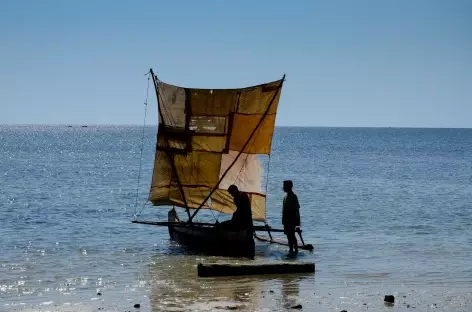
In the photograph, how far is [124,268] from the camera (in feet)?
66.8

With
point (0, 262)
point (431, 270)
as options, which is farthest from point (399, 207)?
point (0, 262)

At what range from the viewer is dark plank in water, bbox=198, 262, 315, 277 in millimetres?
17984

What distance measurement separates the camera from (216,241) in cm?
2234

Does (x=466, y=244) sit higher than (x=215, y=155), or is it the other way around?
(x=215, y=155)

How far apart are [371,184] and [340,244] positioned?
104 feet

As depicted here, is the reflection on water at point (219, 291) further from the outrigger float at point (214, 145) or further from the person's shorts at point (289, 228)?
the outrigger float at point (214, 145)

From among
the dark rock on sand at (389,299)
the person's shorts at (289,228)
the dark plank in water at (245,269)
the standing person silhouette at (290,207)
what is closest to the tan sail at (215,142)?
the person's shorts at (289,228)

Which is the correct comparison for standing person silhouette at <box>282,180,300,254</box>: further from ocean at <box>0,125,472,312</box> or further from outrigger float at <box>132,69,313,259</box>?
outrigger float at <box>132,69,313,259</box>

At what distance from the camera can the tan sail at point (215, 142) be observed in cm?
2448

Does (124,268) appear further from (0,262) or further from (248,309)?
(248,309)

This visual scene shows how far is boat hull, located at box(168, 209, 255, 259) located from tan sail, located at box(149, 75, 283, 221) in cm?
140

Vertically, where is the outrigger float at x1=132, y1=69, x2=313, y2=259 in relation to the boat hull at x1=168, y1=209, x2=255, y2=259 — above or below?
above

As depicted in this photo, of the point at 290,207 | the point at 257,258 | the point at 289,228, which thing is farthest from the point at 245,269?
the point at 289,228

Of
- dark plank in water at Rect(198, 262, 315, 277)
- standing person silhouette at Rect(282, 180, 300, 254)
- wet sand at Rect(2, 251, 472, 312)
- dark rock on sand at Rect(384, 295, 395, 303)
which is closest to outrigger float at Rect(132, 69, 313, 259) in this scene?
standing person silhouette at Rect(282, 180, 300, 254)
